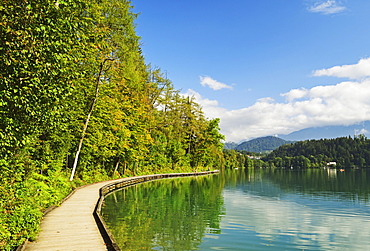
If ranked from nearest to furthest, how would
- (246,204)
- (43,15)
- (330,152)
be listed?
(43,15), (246,204), (330,152)

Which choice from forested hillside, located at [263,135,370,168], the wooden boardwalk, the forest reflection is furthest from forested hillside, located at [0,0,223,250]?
forested hillside, located at [263,135,370,168]

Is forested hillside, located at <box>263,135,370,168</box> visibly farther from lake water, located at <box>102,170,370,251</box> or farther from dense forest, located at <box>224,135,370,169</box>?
lake water, located at <box>102,170,370,251</box>

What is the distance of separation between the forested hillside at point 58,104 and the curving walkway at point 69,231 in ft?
1.93

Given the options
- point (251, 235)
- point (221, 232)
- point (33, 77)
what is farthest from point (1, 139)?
point (251, 235)

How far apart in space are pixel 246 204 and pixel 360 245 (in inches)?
440

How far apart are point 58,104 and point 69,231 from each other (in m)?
Result: 4.81

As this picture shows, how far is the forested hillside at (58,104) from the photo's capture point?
716cm

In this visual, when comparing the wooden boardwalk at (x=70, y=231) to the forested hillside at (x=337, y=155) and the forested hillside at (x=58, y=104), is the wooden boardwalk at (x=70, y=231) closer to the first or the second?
the forested hillside at (x=58, y=104)

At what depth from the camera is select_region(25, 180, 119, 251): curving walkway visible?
860 centimetres

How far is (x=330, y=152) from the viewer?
186 m

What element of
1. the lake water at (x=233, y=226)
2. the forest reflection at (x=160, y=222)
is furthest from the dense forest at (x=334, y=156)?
the forest reflection at (x=160, y=222)

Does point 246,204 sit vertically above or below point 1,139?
below

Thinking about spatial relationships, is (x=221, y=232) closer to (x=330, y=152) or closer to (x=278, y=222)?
(x=278, y=222)

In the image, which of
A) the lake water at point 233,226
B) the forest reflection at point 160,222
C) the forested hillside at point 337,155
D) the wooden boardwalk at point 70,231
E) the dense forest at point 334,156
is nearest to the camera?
the wooden boardwalk at point 70,231
